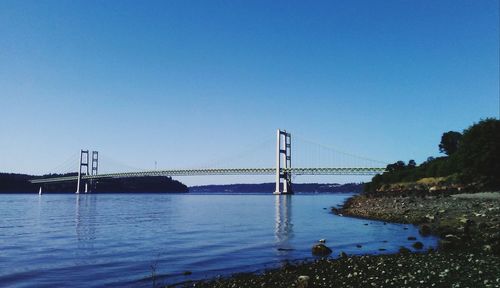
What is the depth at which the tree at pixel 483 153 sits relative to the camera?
42.3m

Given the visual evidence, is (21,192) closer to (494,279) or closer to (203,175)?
(203,175)

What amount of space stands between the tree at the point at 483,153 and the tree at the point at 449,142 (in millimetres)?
43940

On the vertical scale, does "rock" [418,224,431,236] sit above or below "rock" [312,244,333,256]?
above

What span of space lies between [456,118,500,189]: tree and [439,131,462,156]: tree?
144ft

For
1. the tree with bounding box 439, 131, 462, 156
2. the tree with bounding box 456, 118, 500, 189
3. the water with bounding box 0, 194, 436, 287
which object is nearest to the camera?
the water with bounding box 0, 194, 436, 287

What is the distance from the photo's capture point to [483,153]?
139 feet

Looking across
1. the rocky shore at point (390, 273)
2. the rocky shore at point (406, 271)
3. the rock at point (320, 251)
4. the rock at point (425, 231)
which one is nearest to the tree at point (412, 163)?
the rock at point (425, 231)

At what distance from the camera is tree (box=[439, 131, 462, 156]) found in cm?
8800

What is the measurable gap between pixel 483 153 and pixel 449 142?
49599 mm

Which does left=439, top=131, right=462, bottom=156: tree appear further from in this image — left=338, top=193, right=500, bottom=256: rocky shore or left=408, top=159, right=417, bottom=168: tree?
left=338, top=193, right=500, bottom=256: rocky shore

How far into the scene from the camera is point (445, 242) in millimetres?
14648

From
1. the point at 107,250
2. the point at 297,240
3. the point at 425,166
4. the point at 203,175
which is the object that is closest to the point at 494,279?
the point at 297,240

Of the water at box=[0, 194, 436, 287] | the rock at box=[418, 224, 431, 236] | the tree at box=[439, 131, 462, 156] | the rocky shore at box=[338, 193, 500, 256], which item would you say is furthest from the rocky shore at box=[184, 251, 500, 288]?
the tree at box=[439, 131, 462, 156]

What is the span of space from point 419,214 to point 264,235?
447 inches
